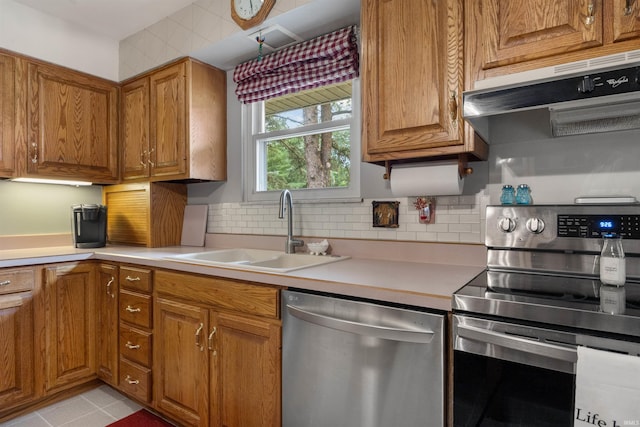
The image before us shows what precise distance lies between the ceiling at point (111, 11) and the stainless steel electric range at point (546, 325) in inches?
94.4

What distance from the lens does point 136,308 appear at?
201 centimetres

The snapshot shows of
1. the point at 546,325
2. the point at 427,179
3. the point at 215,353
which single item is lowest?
the point at 215,353

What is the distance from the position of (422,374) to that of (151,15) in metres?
2.70

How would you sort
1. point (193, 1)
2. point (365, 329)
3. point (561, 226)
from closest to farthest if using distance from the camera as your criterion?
point (365, 329)
point (561, 226)
point (193, 1)

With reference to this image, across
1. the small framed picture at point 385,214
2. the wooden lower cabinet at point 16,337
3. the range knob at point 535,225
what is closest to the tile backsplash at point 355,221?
the small framed picture at point 385,214

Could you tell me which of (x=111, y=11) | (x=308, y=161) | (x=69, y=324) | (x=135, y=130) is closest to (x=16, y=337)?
(x=69, y=324)

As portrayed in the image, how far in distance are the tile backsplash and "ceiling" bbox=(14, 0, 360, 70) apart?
98cm

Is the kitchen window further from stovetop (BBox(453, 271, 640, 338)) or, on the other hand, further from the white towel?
the white towel

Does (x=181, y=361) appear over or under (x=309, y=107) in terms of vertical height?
under

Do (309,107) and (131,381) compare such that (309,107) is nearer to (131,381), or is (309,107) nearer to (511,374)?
(511,374)

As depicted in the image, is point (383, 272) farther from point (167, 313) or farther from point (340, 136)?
point (167, 313)

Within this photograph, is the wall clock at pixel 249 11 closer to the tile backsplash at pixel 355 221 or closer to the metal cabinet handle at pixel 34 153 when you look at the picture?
the tile backsplash at pixel 355 221

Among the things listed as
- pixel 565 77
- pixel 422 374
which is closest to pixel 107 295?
pixel 422 374

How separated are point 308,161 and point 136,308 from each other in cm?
132
